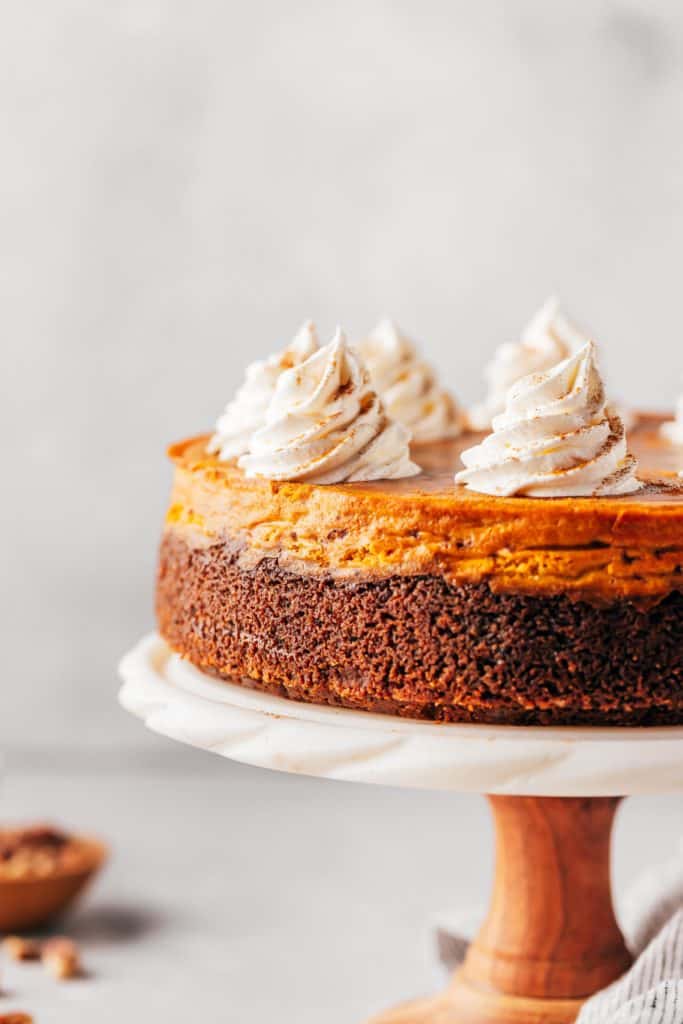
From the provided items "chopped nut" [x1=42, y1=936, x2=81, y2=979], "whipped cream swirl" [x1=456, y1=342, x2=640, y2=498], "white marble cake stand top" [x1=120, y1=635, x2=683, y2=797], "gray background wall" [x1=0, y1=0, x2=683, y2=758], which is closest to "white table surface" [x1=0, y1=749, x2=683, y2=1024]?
"chopped nut" [x1=42, y1=936, x2=81, y2=979]

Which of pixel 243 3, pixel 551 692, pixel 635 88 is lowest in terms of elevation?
pixel 551 692

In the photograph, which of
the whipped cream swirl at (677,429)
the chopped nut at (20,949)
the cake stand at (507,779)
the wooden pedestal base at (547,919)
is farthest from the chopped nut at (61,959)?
the whipped cream swirl at (677,429)

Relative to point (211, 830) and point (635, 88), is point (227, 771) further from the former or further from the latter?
point (635, 88)

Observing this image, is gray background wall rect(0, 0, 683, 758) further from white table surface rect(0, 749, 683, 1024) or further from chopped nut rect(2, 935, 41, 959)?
chopped nut rect(2, 935, 41, 959)

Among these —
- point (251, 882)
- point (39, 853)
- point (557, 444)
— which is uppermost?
point (557, 444)

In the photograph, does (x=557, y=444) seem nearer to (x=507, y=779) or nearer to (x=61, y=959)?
(x=507, y=779)

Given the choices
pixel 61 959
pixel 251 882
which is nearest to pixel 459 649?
pixel 61 959

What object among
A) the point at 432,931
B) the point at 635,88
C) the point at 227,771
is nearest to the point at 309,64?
the point at 635,88
